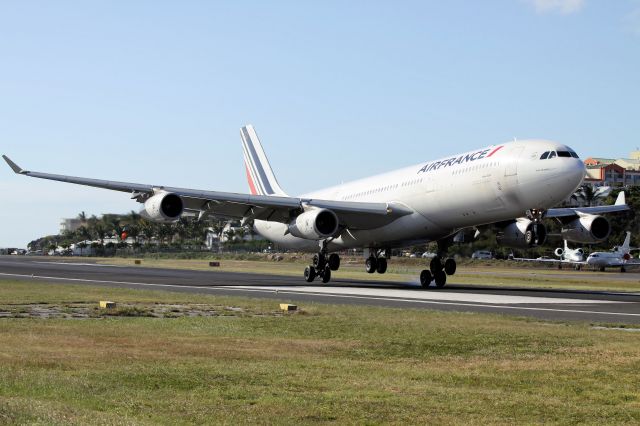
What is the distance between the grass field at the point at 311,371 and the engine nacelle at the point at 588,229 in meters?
23.8

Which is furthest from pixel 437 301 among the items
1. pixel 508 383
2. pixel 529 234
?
pixel 508 383

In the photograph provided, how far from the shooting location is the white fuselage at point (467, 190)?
40562 millimetres

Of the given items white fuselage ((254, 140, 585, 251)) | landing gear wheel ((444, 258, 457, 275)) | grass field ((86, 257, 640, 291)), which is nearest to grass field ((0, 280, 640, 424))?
white fuselage ((254, 140, 585, 251))

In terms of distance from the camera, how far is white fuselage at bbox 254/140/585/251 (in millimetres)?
40562

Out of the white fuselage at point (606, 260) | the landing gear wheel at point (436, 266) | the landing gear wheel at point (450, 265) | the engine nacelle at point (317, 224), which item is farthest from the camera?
the white fuselage at point (606, 260)

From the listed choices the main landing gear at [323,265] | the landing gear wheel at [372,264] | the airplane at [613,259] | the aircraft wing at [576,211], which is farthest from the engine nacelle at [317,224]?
the airplane at [613,259]

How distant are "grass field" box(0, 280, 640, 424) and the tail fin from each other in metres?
45.1

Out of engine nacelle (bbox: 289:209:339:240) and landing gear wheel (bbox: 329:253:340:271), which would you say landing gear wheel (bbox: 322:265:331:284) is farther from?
engine nacelle (bbox: 289:209:339:240)

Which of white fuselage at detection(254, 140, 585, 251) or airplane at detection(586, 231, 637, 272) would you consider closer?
white fuselage at detection(254, 140, 585, 251)

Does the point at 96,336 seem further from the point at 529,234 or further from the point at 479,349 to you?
the point at 529,234

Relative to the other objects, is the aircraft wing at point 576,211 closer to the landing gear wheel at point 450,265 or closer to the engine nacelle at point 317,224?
the landing gear wheel at point 450,265

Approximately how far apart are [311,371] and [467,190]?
30464 mm

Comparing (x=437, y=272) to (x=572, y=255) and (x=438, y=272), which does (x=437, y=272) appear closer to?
(x=438, y=272)

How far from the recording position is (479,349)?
17.9 meters
